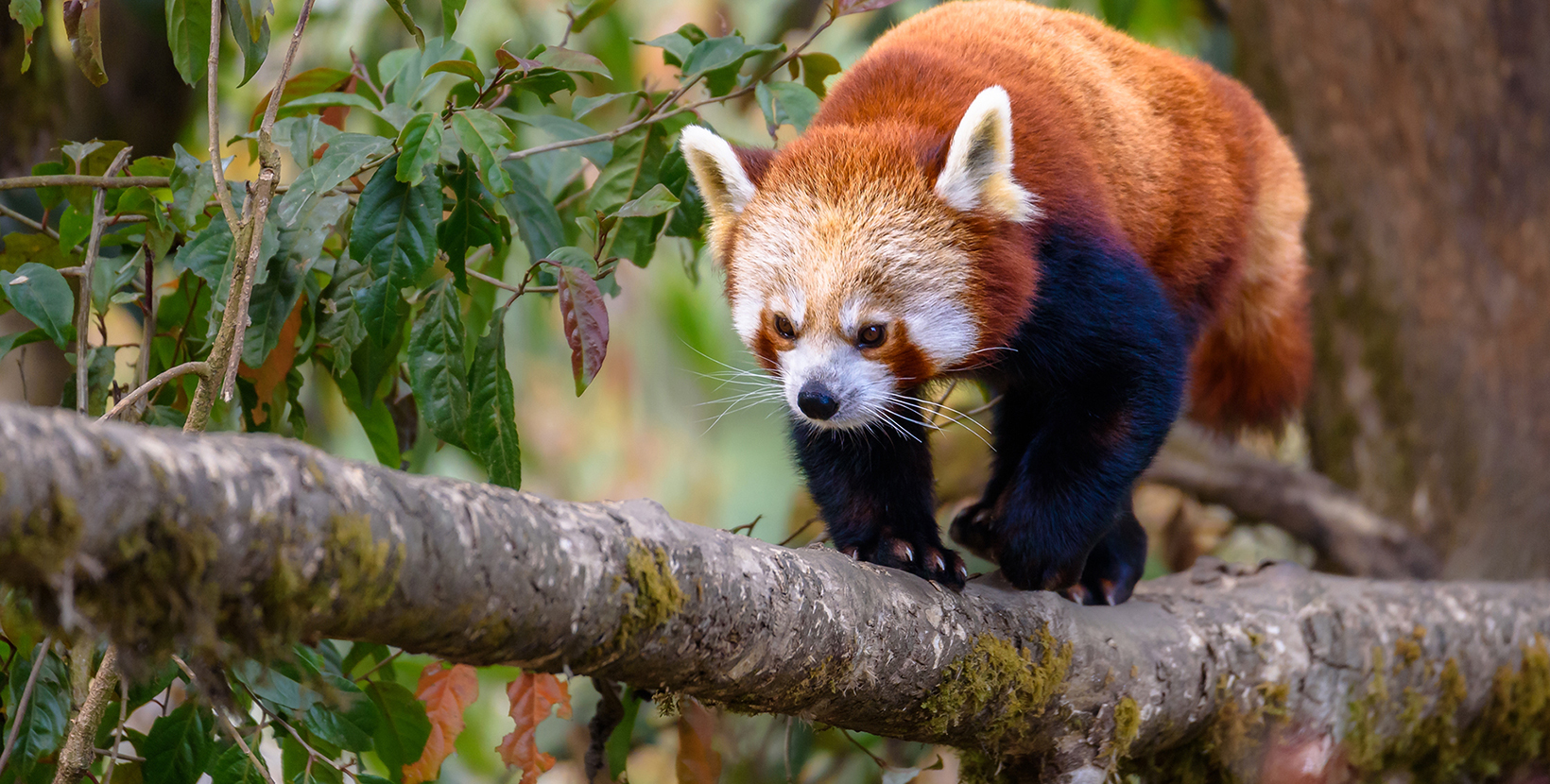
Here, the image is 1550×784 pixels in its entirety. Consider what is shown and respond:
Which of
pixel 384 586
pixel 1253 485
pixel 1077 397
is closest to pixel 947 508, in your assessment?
pixel 1253 485

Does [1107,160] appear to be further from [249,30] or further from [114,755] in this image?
[114,755]

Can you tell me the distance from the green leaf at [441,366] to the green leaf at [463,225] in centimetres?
14

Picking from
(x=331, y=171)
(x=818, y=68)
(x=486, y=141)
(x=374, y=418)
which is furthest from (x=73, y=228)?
(x=818, y=68)

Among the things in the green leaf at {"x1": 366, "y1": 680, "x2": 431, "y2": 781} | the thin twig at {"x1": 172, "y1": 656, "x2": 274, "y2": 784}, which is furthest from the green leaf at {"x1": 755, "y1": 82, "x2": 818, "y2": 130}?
the thin twig at {"x1": 172, "y1": 656, "x2": 274, "y2": 784}

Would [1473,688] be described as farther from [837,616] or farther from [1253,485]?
[837,616]

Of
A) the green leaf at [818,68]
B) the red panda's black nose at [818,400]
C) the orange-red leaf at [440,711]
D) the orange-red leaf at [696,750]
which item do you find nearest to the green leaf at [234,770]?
the orange-red leaf at [440,711]

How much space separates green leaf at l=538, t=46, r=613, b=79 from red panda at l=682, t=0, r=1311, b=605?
243 millimetres

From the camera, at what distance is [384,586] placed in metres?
1.23

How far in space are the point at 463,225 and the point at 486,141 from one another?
0.79ft

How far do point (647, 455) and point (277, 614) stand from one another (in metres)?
8.17

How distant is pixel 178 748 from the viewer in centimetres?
189

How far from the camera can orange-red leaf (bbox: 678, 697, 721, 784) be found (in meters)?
2.47

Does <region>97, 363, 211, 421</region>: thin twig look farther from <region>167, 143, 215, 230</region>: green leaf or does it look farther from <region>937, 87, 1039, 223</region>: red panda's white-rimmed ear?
<region>937, 87, 1039, 223</region>: red panda's white-rimmed ear

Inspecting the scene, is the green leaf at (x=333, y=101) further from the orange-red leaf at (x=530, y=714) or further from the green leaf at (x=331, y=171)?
the orange-red leaf at (x=530, y=714)
